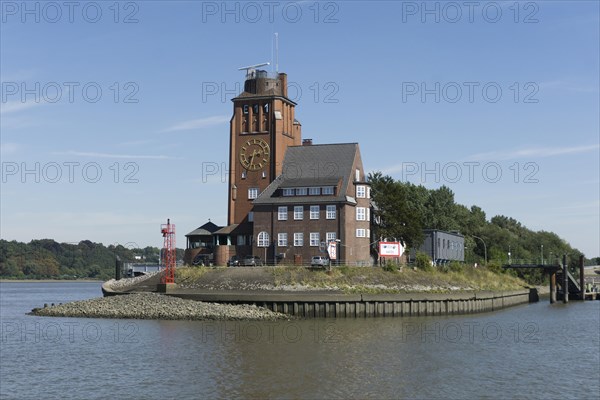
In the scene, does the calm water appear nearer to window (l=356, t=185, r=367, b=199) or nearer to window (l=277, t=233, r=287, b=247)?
window (l=277, t=233, r=287, b=247)

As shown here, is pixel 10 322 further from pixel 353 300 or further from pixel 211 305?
pixel 353 300

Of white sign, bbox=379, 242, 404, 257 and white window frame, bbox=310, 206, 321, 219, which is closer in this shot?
white sign, bbox=379, 242, 404, 257

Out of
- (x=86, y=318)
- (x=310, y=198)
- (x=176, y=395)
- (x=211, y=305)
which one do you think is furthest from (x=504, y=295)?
(x=176, y=395)

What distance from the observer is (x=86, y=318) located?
7700 cm

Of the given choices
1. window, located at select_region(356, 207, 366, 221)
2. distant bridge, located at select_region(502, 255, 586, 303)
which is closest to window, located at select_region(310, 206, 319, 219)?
window, located at select_region(356, 207, 366, 221)

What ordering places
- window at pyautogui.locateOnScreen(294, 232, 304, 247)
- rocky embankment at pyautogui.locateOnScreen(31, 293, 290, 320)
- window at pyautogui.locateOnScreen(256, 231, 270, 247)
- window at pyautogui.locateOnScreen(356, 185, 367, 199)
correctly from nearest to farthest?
rocky embankment at pyautogui.locateOnScreen(31, 293, 290, 320), window at pyautogui.locateOnScreen(294, 232, 304, 247), window at pyautogui.locateOnScreen(256, 231, 270, 247), window at pyautogui.locateOnScreen(356, 185, 367, 199)

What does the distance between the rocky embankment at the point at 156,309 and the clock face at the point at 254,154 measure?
27.0 m

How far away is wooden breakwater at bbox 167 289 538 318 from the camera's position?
246 ft

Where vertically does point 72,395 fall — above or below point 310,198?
below

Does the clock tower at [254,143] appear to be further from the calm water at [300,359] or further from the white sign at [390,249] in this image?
the calm water at [300,359]

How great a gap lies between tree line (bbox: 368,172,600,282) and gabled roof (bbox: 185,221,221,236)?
22.4 meters

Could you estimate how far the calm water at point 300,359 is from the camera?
131 feet

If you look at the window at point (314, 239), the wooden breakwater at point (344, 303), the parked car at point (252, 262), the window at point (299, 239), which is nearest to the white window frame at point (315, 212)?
the window at point (314, 239)

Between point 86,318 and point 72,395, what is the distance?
4005 cm
